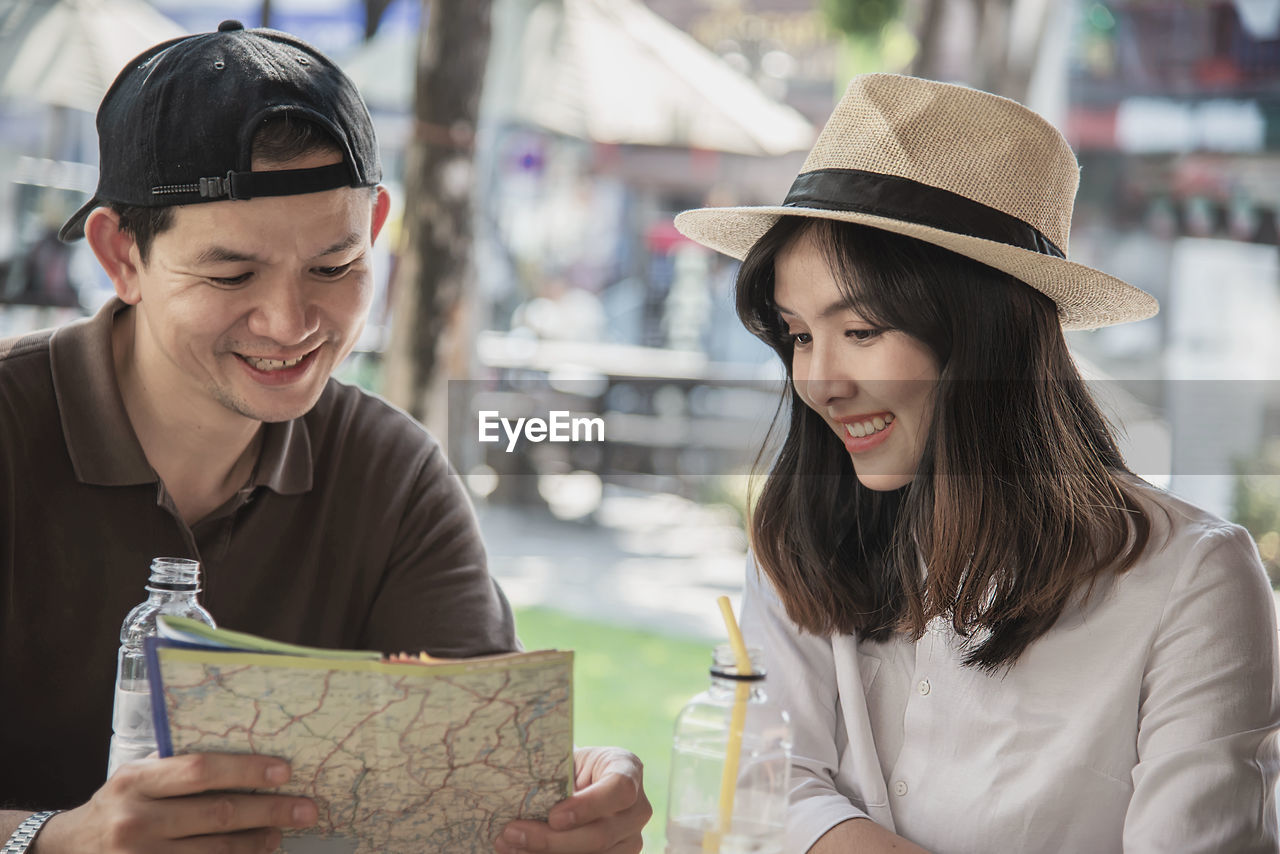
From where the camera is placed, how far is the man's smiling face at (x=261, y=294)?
158 centimetres

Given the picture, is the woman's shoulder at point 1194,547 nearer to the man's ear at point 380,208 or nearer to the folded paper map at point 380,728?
the folded paper map at point 380,728

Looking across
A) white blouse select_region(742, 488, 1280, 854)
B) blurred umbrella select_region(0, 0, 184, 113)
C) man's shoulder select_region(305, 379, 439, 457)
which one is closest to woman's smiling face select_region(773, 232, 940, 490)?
white blouse select_region(742, 488, 1280, 854)

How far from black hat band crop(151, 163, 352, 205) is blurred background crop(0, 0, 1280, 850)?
223 cm

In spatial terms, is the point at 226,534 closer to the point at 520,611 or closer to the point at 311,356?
the point at 311,356

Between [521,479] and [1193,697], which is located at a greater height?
[1193,697]

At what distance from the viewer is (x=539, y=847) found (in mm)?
1247

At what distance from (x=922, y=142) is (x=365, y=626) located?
3.60 feet

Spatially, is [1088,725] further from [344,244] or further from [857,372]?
[344,244]

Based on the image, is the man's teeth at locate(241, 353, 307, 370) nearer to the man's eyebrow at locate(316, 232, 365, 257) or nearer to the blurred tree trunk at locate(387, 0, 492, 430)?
the man's eyebrow at locate(316, 232, 365, 257)

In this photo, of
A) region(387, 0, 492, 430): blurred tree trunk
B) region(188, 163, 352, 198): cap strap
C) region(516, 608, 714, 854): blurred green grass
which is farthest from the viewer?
region(516, 608, 714, 854): blurred green grass

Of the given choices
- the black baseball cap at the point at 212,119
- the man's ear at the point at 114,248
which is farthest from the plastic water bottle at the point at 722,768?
the man's ear at the point at 114,248

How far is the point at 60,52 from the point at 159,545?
4.98 meters

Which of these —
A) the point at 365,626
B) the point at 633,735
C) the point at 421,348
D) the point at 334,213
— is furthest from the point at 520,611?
the point at 334,213

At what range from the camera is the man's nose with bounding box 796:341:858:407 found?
1.68m
